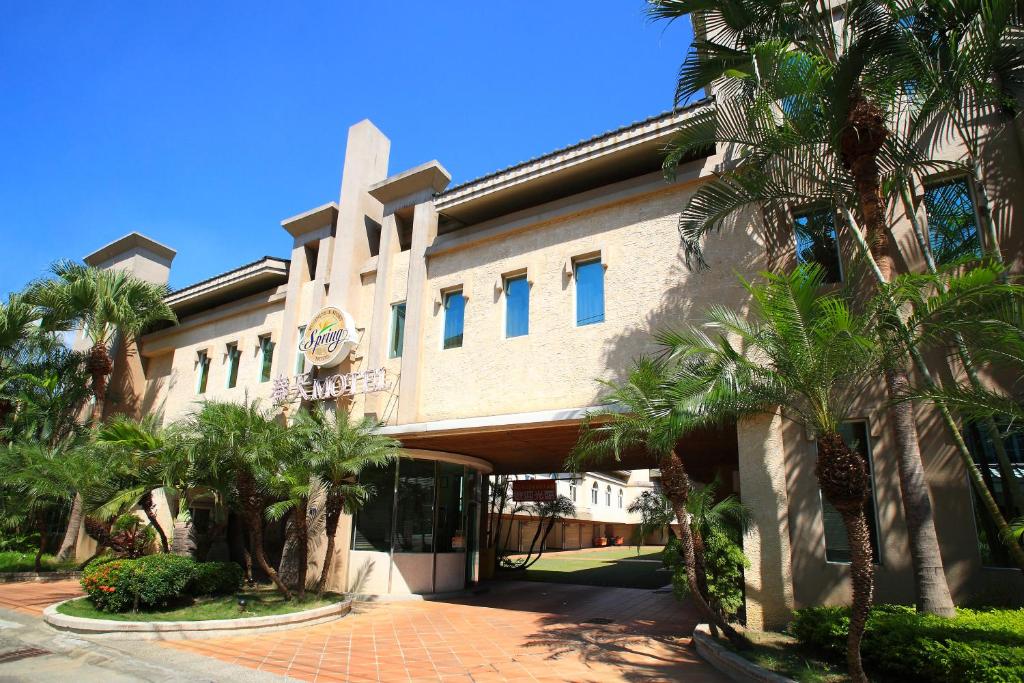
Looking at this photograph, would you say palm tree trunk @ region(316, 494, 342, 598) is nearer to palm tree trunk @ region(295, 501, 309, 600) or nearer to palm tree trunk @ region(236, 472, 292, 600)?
palm tree trunk @ region(295, 501, 309, 600)

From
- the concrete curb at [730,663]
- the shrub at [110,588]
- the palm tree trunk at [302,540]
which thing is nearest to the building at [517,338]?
the concrete curb at [730,663]

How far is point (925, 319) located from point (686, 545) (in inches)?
168

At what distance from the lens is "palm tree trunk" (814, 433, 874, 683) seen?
6.65 m

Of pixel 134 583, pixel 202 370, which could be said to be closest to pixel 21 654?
pixel 134 583

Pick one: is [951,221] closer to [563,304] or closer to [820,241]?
[820,241]

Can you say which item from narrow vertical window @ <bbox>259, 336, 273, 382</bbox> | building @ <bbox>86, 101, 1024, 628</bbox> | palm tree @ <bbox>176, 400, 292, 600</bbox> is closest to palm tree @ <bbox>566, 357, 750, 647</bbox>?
building @ <bbox>86, 101, 1024, 628</bbox>

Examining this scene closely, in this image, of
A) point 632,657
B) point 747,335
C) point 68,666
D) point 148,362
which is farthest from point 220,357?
point 747,335

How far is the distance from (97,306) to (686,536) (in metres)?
20.7

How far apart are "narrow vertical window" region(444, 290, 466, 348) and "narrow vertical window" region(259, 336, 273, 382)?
6870 mm

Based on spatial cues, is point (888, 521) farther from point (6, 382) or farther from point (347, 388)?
point (6, 382)

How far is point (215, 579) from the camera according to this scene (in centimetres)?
1345

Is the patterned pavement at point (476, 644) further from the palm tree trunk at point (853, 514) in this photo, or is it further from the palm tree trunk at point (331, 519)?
the palm tree trunk at point (853, 514)

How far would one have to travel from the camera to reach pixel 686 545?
902 centimetres

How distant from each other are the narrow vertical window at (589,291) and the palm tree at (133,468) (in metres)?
9.21
